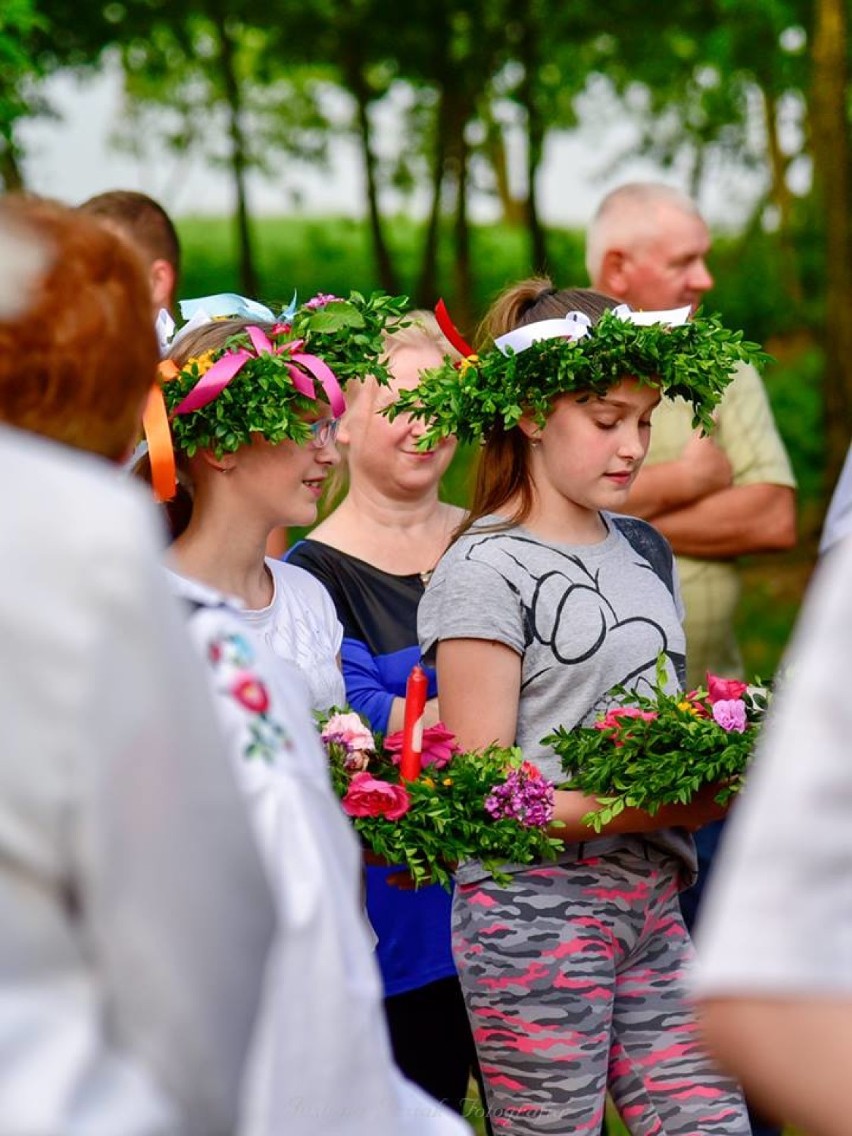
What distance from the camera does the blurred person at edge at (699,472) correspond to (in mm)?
5508

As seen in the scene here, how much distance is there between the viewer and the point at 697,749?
11.9 feet

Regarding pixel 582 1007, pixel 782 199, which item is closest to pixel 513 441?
pixel 582 1007

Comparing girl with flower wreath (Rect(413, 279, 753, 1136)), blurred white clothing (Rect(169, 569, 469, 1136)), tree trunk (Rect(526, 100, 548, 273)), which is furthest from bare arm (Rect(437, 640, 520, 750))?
tree trunk (Rect(526, 100, 548, 273))

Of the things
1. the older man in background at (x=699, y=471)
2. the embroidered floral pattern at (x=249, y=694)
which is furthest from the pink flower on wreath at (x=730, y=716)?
the embroidered floral pattern at (x=249, y=694)

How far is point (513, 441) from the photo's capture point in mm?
3998

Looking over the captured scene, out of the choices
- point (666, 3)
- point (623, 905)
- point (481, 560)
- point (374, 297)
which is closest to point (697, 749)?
point (623, 905)

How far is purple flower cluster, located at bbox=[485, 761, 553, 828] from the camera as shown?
3545mm

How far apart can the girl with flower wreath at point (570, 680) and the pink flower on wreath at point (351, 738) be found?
21 cm

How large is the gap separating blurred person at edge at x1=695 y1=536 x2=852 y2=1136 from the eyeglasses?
8.26 feet

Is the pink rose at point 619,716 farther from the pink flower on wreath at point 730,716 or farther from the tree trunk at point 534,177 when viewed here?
the tree trunk at point 534,177

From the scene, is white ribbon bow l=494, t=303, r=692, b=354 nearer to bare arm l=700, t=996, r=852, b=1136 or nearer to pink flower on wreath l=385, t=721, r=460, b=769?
pink flower on wreath l=385, t=721, r=460, b=769

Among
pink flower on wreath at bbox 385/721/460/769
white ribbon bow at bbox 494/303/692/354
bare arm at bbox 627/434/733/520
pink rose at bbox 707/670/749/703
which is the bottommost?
pink flower on wreath at bbox 385/721/460/769

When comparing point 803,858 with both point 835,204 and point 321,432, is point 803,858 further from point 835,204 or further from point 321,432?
point 835,204

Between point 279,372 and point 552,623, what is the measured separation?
0.77 meters
